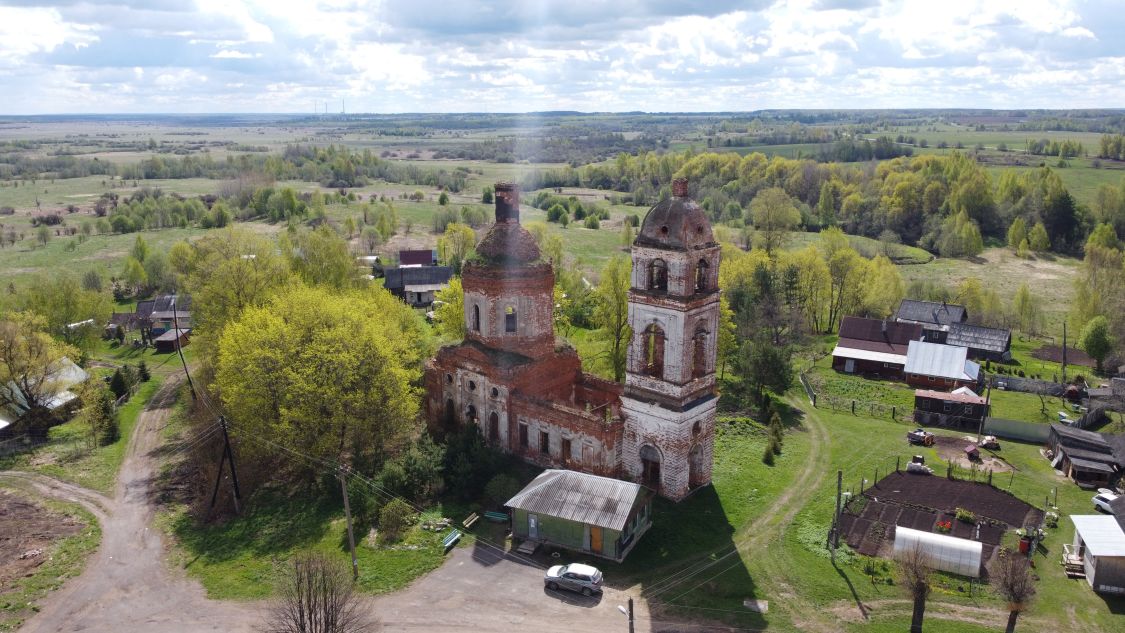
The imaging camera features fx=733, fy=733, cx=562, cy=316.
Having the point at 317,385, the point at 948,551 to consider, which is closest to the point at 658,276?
the point at 948,551

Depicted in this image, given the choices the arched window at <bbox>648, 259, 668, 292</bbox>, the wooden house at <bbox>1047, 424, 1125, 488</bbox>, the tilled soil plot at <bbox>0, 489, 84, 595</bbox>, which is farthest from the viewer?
the wooden house at <bbox>1047, 424, 1125, 488</bbox>

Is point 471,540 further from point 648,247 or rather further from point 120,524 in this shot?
point 120,524

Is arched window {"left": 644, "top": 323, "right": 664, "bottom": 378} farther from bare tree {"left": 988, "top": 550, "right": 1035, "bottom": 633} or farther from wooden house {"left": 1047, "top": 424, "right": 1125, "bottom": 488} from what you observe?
wooden house {"left": 1047, "top": 424, "right": 1125, "bottom": 488}

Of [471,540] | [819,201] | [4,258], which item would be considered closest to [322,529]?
[471,540]

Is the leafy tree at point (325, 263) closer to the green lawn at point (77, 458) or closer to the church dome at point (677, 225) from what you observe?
the green lawn at point (77, 458)

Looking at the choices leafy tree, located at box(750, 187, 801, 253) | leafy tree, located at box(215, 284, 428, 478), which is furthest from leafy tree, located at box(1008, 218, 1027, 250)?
leafy tree, located at box(215, 284, 428, 478)

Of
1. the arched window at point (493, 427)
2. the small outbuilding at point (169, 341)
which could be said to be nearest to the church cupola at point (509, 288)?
the arched window at point (493, 427)
